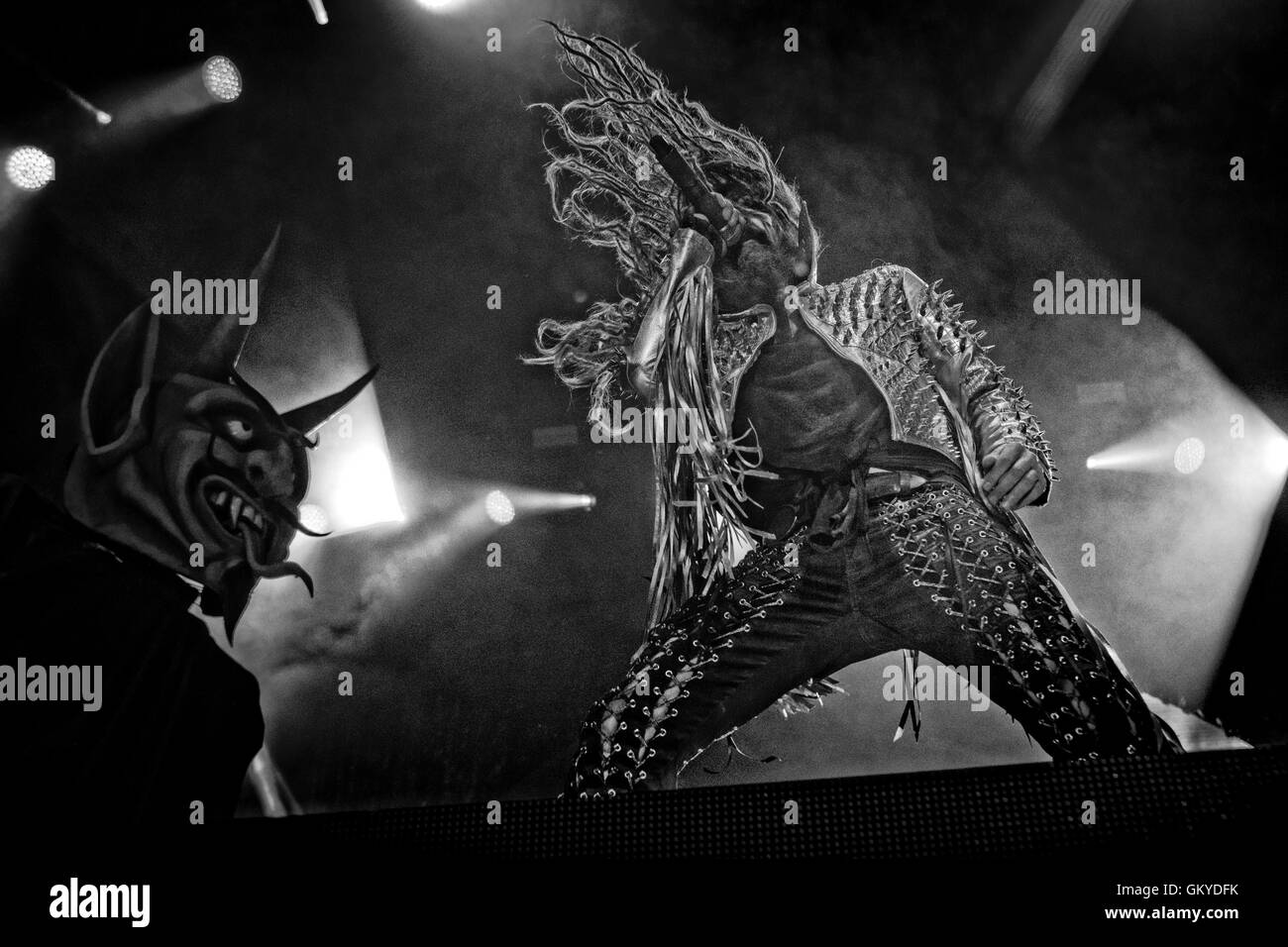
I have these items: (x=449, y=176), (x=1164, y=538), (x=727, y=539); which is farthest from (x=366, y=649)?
(x=1164, y=538)

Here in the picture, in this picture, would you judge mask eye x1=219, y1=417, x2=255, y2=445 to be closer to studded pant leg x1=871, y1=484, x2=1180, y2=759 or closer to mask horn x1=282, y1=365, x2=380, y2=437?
mask horn x1=282, y1=365, x2=380, y2=437

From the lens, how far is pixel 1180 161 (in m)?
2.87

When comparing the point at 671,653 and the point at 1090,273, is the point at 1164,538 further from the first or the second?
the point at 671,653

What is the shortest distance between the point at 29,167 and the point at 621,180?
5.72 feet

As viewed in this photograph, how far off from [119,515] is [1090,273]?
2.81 metres

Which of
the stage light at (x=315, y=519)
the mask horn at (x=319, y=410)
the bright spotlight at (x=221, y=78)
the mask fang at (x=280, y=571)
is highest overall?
the bright spotlight at (x=221, y=78)

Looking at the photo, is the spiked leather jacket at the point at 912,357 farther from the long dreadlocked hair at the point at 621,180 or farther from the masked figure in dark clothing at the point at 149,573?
the masked figure in dark clothing at the point at 149,573

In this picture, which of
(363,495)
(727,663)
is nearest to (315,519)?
(363,495)

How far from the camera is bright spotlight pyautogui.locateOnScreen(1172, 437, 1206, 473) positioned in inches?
111

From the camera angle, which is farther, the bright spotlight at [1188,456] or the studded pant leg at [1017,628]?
the bright spotlight at [1188,456]

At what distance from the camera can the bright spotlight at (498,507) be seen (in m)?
2.83

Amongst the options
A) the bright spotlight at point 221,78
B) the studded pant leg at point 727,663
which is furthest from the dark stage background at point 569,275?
the studded pant leg at point 727,663

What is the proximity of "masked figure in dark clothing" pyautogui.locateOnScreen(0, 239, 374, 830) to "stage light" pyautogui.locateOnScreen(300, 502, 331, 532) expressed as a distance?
3 centimetres

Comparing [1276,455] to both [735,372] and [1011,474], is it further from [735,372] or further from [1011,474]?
[735,372]
